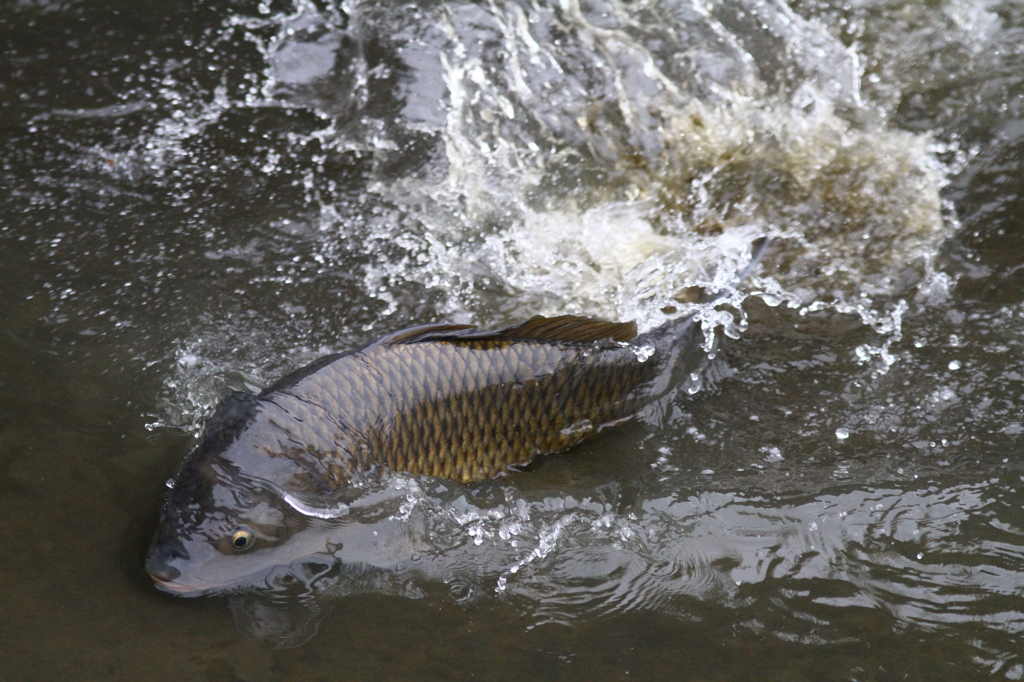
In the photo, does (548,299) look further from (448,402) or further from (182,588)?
(182,588)

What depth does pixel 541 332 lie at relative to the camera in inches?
130

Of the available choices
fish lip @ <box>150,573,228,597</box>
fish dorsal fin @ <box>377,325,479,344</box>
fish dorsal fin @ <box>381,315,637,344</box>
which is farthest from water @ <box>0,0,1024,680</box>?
fish dorsal fin @ <box>377,325,479,344</box>

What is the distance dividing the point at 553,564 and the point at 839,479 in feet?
3.98

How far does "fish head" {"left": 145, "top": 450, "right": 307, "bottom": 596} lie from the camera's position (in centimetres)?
261

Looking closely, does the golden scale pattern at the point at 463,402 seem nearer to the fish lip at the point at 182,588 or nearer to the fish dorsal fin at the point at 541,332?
the fish dorsal fin at the point at 541,332

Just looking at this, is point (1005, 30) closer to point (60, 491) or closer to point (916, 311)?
point (916, 311)

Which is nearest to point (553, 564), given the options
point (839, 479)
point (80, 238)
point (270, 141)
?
point (839, 479)

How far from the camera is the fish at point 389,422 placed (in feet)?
8.79

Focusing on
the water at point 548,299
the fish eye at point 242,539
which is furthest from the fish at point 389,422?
the water at point 548,299

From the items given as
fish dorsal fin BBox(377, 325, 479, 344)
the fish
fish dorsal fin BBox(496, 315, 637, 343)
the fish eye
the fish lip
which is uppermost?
fish dorsal fin BBox(496, 315, 637, 343)

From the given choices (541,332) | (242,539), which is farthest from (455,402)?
(242,539)

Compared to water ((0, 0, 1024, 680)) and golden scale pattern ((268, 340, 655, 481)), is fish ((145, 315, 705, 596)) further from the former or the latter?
water ((0, 0, 1024, 680))

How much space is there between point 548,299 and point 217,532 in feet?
6.70

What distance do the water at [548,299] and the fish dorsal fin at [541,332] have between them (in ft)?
1.36
